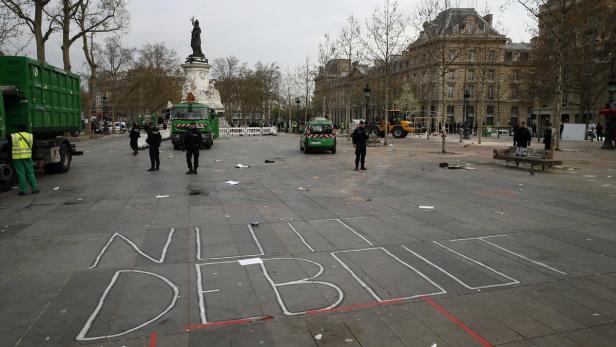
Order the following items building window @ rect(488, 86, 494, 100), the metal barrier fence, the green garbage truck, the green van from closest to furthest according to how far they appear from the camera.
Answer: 1. the green garbage truck
2. the green van
3. the metal barrier fence
4. building window @ rect(488, 86, 494, 100)

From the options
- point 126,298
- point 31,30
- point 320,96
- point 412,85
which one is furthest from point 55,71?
point 320,96

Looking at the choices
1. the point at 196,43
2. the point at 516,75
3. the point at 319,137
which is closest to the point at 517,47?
the point at 516,75

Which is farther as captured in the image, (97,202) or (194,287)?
(97,202)

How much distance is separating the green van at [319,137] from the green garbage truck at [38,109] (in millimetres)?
11299

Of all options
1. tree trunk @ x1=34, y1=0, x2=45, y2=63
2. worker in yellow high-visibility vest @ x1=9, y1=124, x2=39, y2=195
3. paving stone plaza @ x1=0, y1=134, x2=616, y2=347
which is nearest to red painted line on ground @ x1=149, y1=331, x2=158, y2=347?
paving stone plaza @ x1=0, y1=134, x2=616, y2=347

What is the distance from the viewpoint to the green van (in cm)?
2452

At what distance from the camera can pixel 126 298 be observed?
4984 mm

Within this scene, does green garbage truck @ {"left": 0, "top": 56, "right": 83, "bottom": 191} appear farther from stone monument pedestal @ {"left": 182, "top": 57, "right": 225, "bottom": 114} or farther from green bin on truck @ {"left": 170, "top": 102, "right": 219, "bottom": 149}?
stone monument pedestal @ {"left": 182, "top": 57, "right": 225, "bottom": 114}

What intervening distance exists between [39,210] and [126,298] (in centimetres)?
597

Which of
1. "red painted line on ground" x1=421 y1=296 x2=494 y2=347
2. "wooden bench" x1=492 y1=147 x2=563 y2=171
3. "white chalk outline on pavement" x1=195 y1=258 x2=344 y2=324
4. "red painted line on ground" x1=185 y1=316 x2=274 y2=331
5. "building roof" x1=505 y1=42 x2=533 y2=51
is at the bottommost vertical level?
"red painted line on ground" x1=421 y1=296 x2=494 y2=347

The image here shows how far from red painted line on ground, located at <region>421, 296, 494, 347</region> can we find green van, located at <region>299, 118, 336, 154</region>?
19.7 metres

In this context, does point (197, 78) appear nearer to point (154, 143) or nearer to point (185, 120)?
point (185, 120)

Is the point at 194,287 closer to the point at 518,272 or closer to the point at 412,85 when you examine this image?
the point at 518,272

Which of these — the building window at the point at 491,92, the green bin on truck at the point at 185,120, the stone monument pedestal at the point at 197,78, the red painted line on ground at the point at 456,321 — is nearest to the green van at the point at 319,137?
the green bin on truck at the point at 185,120
